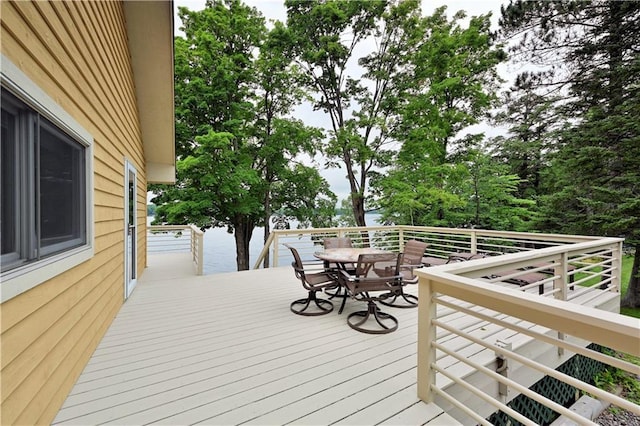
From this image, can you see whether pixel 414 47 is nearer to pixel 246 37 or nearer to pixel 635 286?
pixel 246 37

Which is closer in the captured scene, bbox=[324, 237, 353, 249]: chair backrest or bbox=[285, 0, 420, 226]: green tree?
bbox=[324, 237, 353, 249]: chair backrest

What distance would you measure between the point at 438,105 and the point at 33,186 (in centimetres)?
1113

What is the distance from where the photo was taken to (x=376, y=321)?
3.45 metres

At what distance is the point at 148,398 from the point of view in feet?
6.79

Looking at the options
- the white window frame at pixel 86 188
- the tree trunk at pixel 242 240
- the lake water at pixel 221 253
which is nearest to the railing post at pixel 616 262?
the white window frame at pixel 86 188

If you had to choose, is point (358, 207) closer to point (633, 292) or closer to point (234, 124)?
point (234, 124)

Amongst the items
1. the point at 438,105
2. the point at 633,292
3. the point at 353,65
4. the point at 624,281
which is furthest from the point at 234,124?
the point at 624,281

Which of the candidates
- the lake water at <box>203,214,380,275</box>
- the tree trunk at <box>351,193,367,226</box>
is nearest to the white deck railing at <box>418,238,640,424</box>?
the tree trunk at <box>351,193,367,226</box>

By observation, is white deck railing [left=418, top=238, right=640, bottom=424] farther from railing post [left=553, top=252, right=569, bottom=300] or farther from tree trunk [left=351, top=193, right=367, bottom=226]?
tree trunk [left=351, top=193, right=367, bottom=226]

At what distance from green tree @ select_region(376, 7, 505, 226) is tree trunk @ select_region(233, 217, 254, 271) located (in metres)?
5.97

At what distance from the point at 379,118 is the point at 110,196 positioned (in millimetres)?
9295

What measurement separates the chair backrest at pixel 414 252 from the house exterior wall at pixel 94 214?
→ 3984 millimetres

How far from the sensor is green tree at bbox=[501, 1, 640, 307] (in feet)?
21.6

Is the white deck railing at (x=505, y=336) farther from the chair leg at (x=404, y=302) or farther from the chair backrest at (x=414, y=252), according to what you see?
the chair backrest at (x=414, y=252)
